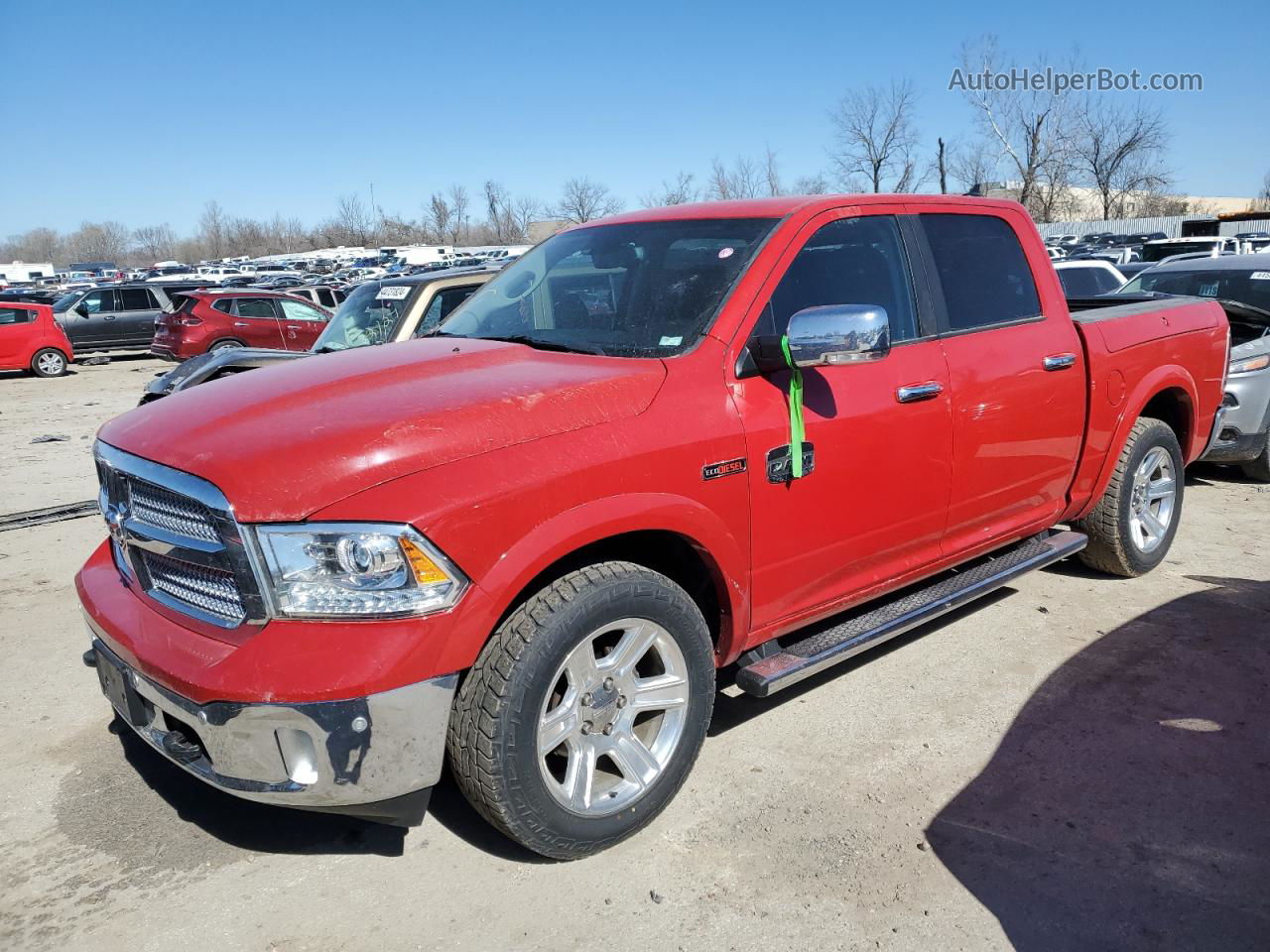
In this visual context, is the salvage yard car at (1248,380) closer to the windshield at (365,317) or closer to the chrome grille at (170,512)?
the windshield at (365,317)

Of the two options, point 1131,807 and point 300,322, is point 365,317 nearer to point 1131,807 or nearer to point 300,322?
point 1131,807

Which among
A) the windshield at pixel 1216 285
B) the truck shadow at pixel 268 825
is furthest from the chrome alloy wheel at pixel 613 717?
the windshield at pixel 1216 285

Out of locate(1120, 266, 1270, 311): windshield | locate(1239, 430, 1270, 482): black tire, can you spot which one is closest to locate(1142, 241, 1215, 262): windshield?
locate(1120, 266, 1270, 311): windshield

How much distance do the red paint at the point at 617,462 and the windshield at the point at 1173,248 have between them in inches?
960

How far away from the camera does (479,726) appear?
2.68m

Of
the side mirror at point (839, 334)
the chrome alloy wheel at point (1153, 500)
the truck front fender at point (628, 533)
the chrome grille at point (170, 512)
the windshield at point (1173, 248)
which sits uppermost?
the side mirror at point (839, 334)

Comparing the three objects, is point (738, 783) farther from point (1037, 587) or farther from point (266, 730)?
point (1037, 587)

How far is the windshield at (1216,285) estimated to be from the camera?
318 inches

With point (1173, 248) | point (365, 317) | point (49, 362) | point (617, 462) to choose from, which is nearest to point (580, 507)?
point (617, 462)

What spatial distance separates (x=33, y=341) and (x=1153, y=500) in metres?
20.6

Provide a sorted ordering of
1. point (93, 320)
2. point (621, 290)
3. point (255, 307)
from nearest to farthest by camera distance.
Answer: point (621, 290), point (255, 307), point (93, 320)

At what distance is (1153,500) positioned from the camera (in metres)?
5.50

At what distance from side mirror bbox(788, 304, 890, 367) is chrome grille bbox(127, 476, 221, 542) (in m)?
1.84

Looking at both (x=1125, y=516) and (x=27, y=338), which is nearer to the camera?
(x=1125, y=516)
